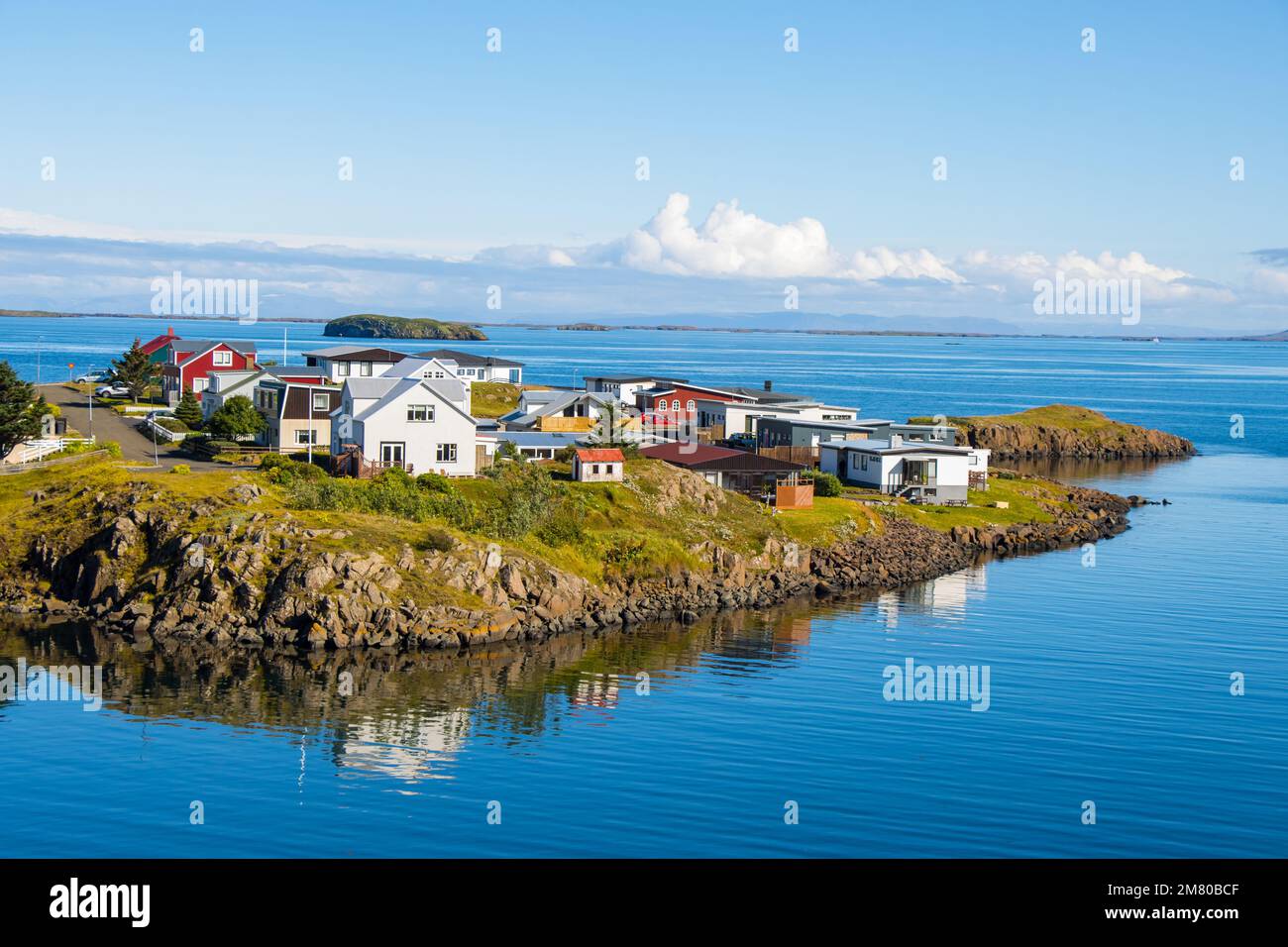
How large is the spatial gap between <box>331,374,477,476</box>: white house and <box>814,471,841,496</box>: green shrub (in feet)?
83.6

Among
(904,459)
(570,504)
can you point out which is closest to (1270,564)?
(904,459)

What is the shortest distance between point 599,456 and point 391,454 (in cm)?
1224

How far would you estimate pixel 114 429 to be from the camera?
87.2m

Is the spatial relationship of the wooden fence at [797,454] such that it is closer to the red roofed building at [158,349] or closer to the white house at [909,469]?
the white house at [909,469]

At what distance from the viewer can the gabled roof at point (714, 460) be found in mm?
80688

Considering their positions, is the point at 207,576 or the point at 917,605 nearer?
the point at 207,576

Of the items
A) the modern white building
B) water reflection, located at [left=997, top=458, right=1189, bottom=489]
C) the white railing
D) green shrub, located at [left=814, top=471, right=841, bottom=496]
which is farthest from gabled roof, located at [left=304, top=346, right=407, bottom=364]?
water reflection, located at [left=997, top=458, right=1189, bottom=489]

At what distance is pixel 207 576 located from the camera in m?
56.5

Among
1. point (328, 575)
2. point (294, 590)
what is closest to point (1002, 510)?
point (328, 575)

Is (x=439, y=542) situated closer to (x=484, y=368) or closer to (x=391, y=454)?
(x=391, y=454)

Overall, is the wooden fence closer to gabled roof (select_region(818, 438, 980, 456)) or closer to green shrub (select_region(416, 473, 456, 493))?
gabled roof (select_region(818, 438, 980, 456))
